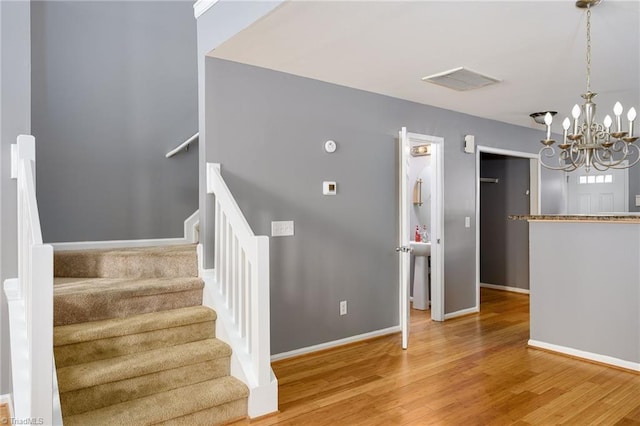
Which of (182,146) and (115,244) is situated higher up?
A: (182,146)

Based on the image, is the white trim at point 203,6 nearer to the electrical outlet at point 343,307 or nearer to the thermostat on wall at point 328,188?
the thermostat on wall at point 328,188

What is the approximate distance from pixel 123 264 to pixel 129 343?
2.55ft

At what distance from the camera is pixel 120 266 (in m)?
3.28

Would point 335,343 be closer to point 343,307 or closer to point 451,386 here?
point 343,307

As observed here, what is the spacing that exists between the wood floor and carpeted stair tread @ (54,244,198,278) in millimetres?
1097

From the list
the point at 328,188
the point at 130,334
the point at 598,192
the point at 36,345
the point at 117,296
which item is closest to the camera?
the point at 36,345

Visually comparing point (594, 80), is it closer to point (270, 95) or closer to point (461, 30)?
point (461, 30)

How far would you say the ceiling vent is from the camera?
12.0 ft

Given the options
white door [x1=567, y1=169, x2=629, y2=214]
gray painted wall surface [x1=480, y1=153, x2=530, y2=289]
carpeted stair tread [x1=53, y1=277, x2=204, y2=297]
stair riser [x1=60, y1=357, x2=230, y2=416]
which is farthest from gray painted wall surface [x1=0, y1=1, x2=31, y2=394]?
white door [x1=567, y1=169, x2=629, y2=214]

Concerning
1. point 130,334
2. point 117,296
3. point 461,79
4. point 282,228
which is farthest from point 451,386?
point 461,79

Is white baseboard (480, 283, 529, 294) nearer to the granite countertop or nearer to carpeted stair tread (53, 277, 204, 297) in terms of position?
the granite countertop

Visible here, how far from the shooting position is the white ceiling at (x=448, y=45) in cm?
254

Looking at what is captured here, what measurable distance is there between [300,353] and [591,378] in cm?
221

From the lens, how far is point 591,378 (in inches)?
132
